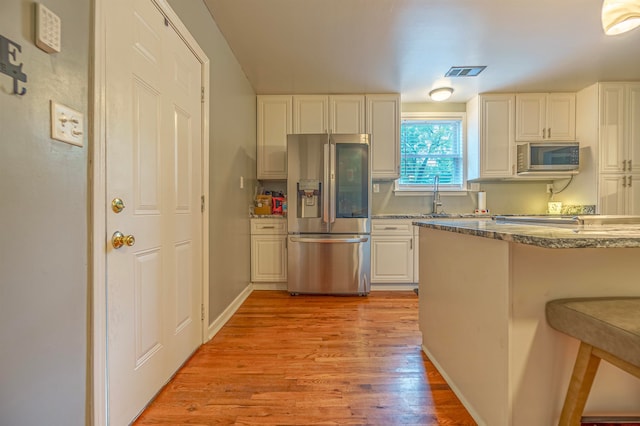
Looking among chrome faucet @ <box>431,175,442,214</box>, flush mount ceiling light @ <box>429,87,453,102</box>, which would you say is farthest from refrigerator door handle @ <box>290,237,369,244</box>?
flush mount ceiling light @ <box>429,87,453,102</box>

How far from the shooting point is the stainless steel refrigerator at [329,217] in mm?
3043

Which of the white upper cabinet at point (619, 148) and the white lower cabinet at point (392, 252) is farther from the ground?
the white upper cabinet at point (619, 148)

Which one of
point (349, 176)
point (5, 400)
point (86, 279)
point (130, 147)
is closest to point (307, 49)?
point (349, 176)

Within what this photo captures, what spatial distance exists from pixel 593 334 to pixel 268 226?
112 inches

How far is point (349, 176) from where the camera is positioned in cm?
307

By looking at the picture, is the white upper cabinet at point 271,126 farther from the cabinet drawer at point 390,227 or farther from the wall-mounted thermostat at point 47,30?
the wall-mounted thermostat at point 47,30

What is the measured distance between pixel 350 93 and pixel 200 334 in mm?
3116

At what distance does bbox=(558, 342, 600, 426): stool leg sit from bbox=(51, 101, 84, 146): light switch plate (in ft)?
6.04

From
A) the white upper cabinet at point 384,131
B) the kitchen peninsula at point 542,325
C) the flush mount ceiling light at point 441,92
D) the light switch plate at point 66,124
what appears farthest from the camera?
the white upper cabinet at point 384,131

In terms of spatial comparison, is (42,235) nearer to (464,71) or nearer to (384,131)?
(384,131)

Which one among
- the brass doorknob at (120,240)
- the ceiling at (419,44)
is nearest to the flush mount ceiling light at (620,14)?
the ceiling at (419,44)

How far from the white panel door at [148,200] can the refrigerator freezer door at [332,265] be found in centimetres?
140

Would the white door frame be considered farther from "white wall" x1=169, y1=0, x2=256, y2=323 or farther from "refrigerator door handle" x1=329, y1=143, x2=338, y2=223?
"refrigerator door handle" x1=329, y1=143, x2=338, y2=223

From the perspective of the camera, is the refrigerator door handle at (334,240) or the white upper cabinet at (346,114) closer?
the refrigerator door handle at (334,240)
